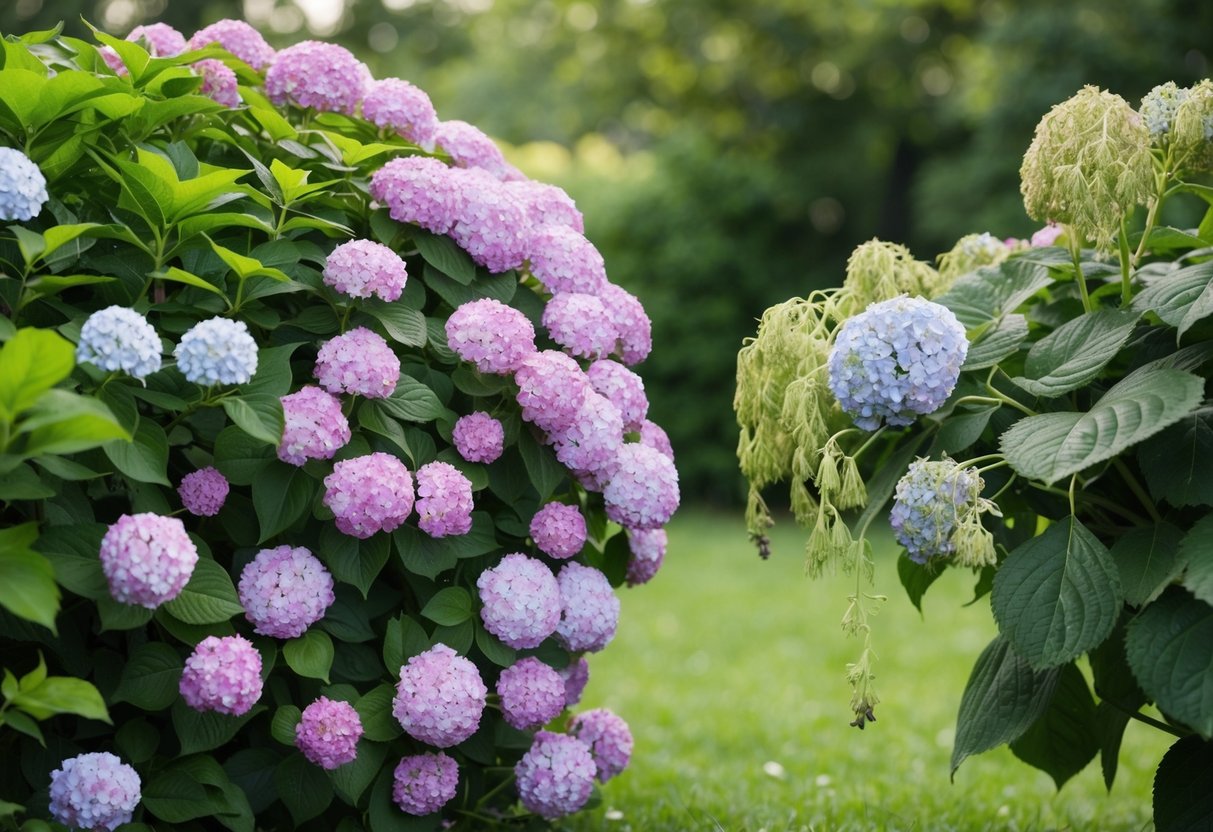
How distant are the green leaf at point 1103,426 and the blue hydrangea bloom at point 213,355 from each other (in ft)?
3.84

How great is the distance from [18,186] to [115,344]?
0.30 meters

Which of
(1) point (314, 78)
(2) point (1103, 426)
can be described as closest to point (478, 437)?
(1) point (314, 78)

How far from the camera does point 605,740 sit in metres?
2.38

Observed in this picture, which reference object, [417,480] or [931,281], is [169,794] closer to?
[417,480]

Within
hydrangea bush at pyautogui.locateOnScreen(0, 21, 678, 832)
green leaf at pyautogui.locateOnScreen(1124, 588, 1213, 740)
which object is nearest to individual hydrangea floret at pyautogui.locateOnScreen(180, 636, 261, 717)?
hydrangea bush at pyautogui.locateOnScreen(0, 21, 678, 832)

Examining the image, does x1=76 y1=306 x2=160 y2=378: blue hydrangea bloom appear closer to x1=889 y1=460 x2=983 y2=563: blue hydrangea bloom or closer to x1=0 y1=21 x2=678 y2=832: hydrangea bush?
x1=0 y1=21 x2=678 y2=832: hydrangea bush

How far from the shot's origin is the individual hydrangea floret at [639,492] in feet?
7.00

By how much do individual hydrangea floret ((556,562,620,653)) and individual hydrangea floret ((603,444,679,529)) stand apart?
13 cm

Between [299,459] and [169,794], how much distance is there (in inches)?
21.8

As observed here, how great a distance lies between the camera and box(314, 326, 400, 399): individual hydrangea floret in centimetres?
187

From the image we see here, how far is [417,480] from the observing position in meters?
1.90

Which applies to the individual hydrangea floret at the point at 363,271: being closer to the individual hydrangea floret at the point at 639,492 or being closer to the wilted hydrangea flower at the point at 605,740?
the individual hydrangea floret at the point at 639,492

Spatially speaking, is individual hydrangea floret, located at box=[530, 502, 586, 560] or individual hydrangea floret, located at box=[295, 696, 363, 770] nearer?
individual hydrangea floret, located at box=[295, 696, 363, 770]

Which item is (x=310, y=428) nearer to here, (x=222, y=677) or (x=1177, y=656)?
(x=222, y=677)
